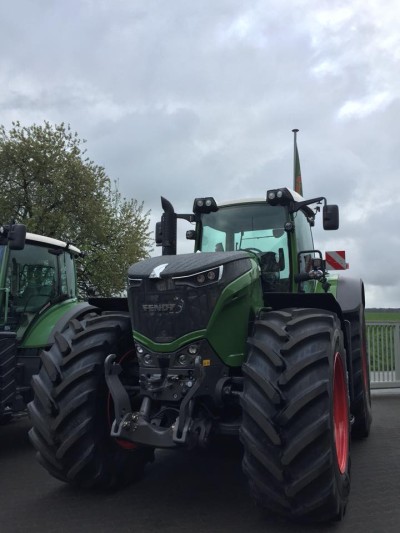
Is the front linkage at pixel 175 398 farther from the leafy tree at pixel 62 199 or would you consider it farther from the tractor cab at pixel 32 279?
the leafy tree at pixel 62 199

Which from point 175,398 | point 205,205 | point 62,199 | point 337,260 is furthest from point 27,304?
point 62,199

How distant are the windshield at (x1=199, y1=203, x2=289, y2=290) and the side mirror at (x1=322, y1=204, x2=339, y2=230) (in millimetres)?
542

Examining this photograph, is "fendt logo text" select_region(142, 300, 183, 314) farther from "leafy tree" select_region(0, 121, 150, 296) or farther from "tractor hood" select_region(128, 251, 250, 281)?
"leafy tree" select_region(0, 121, 150, 296)

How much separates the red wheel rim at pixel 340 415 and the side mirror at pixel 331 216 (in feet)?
6.12

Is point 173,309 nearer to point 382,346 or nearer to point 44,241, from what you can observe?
point 44,241

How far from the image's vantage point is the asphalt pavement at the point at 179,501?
3895 mm

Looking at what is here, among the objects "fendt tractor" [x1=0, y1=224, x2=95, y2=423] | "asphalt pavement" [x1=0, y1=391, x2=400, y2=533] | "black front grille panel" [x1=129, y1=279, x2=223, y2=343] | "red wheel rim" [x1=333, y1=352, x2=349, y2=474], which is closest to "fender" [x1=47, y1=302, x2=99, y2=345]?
"fendt tractor" [x1=0, y1=224, x2=95, y2=423]

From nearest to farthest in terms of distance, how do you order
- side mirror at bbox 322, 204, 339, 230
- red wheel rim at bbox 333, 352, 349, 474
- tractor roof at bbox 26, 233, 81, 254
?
red wheel rim at bbox 333, 352, 349, 474, side mirror at bbox 322, 204, 339, 230, tractor roof at bbox 26, 233, 81, 254

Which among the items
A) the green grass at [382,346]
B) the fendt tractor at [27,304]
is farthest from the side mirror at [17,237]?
the green grass at [382,346]

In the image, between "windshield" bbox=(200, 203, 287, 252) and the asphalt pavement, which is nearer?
the asphalt pavement

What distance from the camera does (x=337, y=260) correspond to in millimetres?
11273

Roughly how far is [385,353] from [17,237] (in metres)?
8.15

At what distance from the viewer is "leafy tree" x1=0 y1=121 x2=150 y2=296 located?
22.6 meters

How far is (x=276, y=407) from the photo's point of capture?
143 inches
